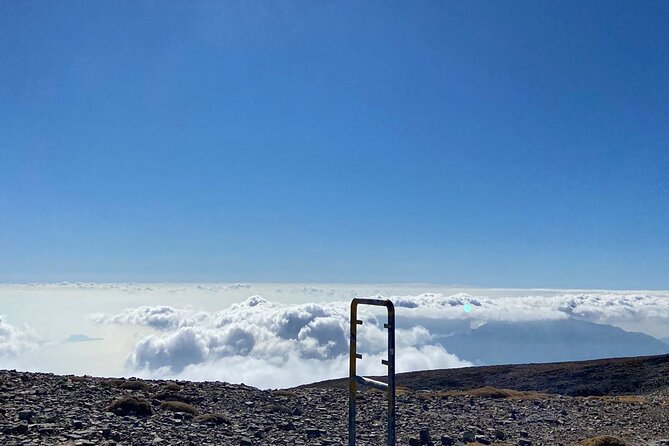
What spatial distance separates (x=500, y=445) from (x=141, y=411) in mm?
11836

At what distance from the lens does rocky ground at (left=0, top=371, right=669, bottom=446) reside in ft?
48.0

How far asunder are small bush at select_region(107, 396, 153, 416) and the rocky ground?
3 centimetres

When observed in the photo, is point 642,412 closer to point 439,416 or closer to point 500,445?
point 439,416

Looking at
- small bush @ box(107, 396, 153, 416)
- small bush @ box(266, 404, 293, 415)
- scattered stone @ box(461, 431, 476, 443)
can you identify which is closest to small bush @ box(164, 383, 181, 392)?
small bush @ box(266, 404, 293, 415)

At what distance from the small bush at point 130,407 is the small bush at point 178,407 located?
897 mm

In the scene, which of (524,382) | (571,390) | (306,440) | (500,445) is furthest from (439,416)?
(524,382)

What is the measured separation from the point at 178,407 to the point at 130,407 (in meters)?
1.69

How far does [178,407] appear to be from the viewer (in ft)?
60.0

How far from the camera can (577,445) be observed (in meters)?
17.3

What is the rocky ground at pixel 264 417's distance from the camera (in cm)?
1464

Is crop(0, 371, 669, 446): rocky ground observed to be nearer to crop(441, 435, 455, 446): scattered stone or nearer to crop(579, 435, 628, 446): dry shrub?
crop(441, 435, 455, 446): scattered stone

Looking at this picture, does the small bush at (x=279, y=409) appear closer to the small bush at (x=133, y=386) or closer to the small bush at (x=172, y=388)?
the small bush at (x=172, y=388)

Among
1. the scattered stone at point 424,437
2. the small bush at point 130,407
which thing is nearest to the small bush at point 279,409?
the small bush at point 130,407

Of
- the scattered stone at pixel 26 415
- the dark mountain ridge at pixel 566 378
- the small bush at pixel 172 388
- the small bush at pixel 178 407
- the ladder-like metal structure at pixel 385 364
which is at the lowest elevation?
the dark mountain ridge at pixel 566 378
